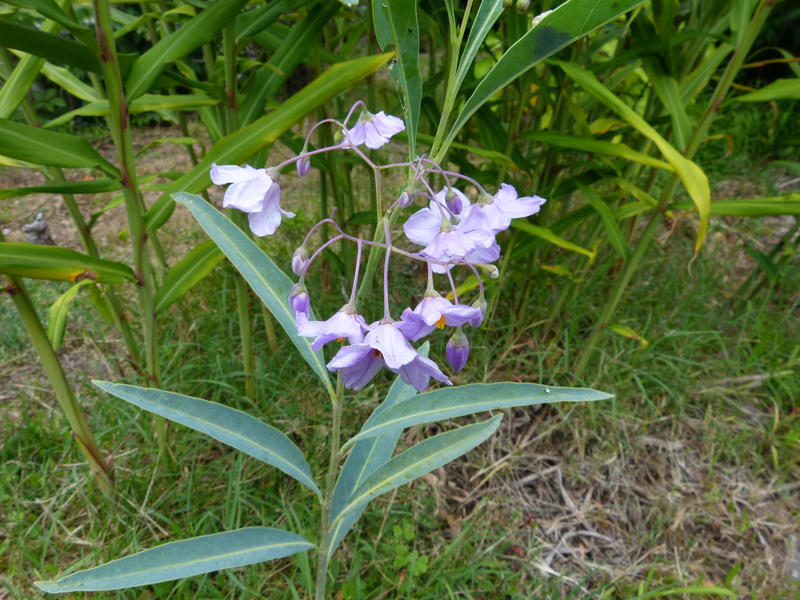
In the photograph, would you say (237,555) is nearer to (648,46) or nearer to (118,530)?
(118,530)

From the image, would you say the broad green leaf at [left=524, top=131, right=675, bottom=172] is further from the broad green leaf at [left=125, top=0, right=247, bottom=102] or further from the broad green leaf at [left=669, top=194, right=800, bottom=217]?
the broad green leaf at [left=125, top=0, right=247, bottom=102]

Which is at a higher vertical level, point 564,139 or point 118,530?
point 564,139

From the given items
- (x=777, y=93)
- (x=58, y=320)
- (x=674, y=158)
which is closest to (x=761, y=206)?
(x=777, y=93)

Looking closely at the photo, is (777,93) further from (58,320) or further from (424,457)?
(58,320)

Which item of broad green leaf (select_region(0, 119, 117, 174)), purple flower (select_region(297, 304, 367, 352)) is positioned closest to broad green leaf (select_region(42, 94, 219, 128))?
broad green leaf (select_region(0, 119, 117, 174))

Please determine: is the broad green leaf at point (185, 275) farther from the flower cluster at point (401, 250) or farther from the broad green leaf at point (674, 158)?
the broad green leaf at point (674, 158)

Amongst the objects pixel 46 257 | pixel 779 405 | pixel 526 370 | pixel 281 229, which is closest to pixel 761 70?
pixel 779 405

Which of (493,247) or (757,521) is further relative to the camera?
(757,521)
